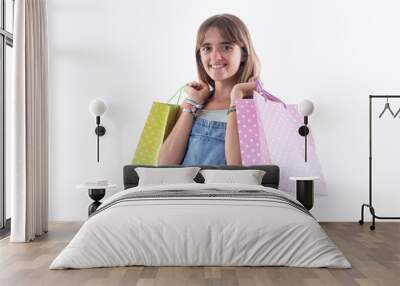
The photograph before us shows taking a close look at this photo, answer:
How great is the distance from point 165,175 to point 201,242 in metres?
2.10

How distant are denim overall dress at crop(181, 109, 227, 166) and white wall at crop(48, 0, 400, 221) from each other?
0.56 metres

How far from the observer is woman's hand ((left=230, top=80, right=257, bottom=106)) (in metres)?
6.93

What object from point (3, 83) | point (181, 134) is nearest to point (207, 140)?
point (181, 134)

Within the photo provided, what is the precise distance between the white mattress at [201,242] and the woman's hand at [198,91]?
107 inches

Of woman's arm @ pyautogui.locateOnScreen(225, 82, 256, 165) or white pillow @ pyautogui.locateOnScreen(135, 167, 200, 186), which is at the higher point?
woman's arm @ pyautogui.locateOnScreen(225, 82, 256, 165)

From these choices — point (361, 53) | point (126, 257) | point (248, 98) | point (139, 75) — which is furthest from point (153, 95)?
point (126, 257)

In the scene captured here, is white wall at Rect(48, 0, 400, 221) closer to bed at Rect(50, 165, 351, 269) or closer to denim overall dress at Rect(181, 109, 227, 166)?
denim overall dress at Rect(181, 109, 227, 166)

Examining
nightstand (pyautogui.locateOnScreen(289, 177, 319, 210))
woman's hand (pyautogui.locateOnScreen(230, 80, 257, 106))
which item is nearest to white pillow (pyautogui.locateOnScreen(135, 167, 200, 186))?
woman's hand (pyautogui.locateOnScreen(230, 80, 257, 106))

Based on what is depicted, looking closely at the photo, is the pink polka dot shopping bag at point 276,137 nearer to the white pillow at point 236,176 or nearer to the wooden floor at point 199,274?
the white pillow at point 236,176

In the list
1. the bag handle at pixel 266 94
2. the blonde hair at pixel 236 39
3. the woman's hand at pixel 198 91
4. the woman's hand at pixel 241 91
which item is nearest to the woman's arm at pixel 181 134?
the woman's hand at pixel 198 91

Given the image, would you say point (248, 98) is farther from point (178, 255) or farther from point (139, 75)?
point (178, 255)

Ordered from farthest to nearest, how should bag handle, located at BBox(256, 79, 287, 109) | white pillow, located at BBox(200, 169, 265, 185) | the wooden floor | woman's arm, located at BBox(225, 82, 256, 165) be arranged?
bag handle, located at BBox(256, 79, 287, 109) < woman's arm, located at BBox(225, 82, 256, 165) < white pillow, located at BBox(200, 169, 265, 185) < the wooden floor

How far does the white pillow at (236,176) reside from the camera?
6293mm

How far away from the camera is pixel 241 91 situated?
6934mm
